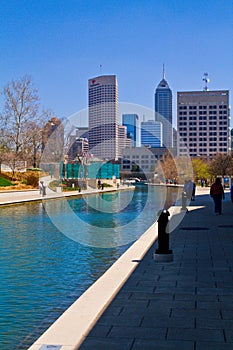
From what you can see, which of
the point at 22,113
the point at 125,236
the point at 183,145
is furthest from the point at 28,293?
the point at 183,145

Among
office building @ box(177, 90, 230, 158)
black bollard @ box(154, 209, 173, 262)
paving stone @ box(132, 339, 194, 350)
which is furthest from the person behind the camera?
office building @ box(177, 90, 230, 158)

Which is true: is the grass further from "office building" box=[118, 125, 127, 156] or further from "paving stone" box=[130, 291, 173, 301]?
"office building" box=[118, 125, 127, 156]

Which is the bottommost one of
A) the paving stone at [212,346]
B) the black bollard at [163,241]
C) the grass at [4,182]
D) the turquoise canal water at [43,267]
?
the turquoise canal water at [43,267]

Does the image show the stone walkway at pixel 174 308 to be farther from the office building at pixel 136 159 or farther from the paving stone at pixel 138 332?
the office building at pixel 136 159

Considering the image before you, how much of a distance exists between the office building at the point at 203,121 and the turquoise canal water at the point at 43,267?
143880mm

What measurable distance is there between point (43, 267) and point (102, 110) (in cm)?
10535

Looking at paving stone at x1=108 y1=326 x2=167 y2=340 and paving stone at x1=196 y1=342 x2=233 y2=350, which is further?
paving stone at x1=108 y1=326 x2=167 y2=340

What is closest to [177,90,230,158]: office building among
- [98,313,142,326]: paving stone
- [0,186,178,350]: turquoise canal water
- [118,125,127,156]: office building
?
[118,125,127,156]: office building

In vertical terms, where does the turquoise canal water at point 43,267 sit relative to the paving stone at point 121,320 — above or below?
below

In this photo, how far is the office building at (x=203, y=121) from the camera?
159875mm

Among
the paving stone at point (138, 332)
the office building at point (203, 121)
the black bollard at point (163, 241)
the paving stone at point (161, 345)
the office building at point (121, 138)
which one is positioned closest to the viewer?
the paving stone at point (161, 345)

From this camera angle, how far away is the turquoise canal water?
6.40 meters

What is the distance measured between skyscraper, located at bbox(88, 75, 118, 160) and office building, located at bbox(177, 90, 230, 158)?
3296 centimetres

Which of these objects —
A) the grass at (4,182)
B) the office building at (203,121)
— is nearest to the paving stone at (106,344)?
the grass at (4,182)
